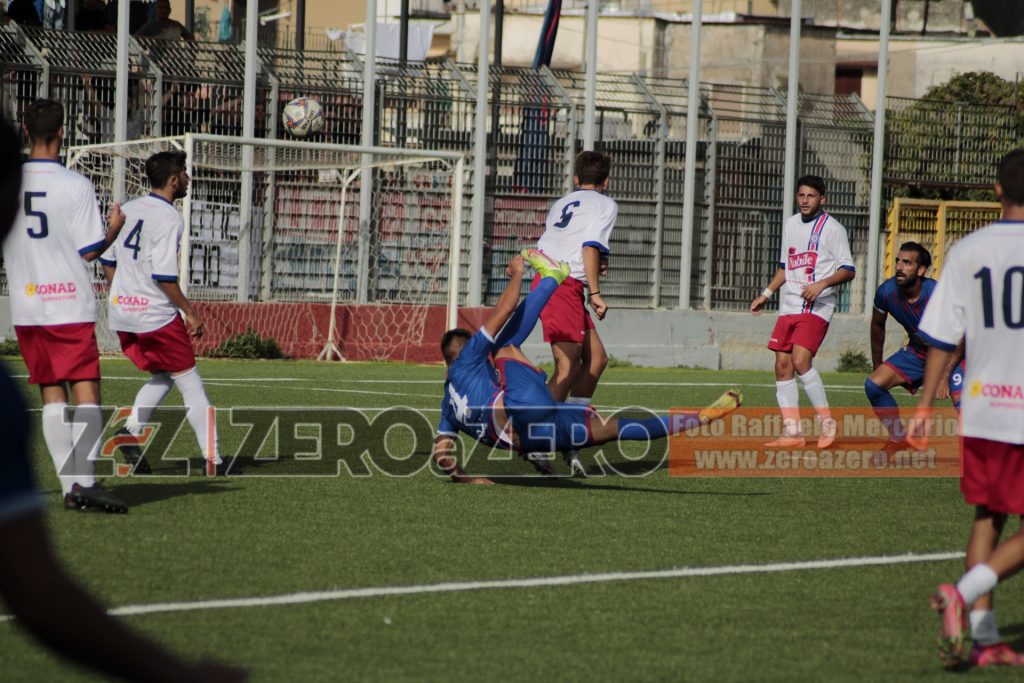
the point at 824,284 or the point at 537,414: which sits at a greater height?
the point at 824,284

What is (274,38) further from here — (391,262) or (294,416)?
(294,416)

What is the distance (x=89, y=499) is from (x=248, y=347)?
13.1 m

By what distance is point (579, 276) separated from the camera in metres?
10.5

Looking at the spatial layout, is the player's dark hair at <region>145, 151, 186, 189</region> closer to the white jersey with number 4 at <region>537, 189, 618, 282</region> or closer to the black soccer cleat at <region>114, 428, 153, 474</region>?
the black soccer cleat at <region>114, 428, 153, 474</region>

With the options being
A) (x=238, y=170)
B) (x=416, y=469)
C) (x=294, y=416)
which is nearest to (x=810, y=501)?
(x=416, y=469)

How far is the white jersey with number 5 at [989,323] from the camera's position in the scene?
5094 mm

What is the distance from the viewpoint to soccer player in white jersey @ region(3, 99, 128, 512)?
739cm

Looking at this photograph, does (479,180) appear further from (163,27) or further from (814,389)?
(814,389)

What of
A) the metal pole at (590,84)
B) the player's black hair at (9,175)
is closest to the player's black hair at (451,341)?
the player's black hair at (9,175)

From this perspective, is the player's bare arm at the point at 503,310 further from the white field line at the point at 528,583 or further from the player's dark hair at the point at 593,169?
the white field line at the point at 528,583

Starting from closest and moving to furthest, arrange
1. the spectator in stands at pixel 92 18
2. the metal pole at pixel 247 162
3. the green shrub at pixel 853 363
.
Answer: the metal pole at pixel 247 162 < the spectator in stands at pixel 92 18 < the green shrub at pixel 853 363

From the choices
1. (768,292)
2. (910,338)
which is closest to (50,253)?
(768,292)

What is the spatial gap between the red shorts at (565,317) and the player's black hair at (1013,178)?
509cm

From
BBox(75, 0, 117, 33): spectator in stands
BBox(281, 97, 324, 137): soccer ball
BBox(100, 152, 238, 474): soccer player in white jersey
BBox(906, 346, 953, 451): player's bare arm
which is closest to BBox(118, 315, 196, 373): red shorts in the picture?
BBox(100, 152, 238, 474): soccer player in white jersey
